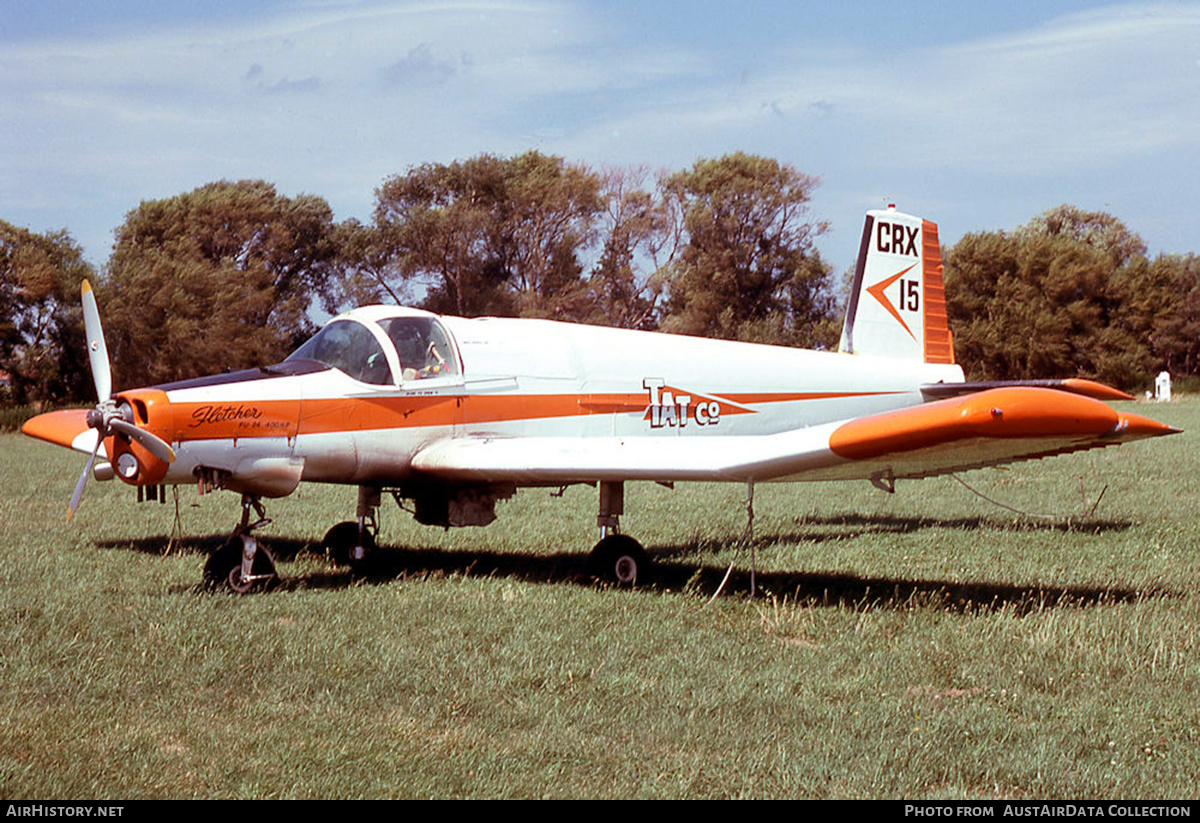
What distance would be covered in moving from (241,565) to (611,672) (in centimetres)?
385

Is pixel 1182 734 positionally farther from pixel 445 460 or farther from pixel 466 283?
pixel 466 283

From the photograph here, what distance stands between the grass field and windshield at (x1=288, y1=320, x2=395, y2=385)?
5.87 ft

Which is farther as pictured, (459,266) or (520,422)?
(459,266)

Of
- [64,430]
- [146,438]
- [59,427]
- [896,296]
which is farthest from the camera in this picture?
[896,296]

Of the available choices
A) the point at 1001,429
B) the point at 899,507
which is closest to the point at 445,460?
the point at 1001,429

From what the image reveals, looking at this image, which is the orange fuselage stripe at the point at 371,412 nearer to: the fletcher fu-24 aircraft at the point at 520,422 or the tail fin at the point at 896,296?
the fletcher fu-24 aircraft at the point at 520,422

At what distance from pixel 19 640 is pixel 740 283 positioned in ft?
156

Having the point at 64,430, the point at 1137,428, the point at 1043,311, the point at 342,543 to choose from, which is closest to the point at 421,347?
the point at 342,543

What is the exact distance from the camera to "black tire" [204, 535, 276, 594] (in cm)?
895

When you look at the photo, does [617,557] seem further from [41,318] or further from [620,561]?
[41,318]

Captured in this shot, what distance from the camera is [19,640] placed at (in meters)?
7.11

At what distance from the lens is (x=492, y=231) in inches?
2016

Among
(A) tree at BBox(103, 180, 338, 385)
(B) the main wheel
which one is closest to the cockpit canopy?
(B) the main wheel

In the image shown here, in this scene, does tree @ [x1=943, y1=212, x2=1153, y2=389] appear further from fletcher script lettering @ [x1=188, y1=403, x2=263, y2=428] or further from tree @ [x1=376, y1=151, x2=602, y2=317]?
fletcher script lettering @ [x1=188, y1=403, x2=263, y2=428]
